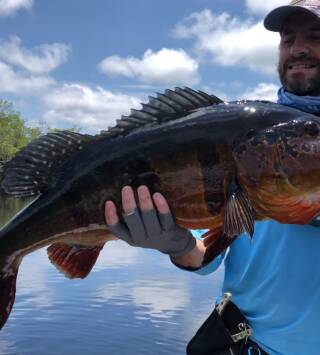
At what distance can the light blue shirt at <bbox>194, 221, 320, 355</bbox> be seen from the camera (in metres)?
2.97

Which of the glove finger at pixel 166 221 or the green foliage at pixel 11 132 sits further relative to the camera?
the green foliage at pixel 11 132

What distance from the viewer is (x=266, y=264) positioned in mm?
3139

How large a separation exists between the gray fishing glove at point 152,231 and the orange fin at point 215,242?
0.70 ft

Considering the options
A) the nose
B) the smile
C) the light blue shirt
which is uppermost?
the nose

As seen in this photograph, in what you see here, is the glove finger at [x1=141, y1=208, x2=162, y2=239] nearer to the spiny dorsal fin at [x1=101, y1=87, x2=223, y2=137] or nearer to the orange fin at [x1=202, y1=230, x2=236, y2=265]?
the orange fin at [x1=202, y1=230, x2=236, y2=265]

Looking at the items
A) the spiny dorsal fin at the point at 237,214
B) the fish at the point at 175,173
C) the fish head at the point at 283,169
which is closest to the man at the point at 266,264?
the fish at the point at 175,173

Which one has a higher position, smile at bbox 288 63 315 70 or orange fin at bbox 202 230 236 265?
smile at bbox 288 63 315 70

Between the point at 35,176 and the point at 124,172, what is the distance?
62 centimetres

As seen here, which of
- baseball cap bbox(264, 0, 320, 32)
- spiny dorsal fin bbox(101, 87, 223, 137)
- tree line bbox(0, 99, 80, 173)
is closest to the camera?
spiny dorsal fin bbox(101, 87, 223, 137)

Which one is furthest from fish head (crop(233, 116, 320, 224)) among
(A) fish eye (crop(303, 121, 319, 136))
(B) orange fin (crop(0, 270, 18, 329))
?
(B) orange fin (crop(0, 270, 18, 329))

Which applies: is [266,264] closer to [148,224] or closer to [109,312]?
[148,224]

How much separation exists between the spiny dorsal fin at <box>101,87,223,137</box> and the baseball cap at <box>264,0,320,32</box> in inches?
48.4

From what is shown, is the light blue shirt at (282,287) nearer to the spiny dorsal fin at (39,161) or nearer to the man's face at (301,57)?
the man's face at (301,57)

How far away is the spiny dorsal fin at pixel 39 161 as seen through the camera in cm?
300
